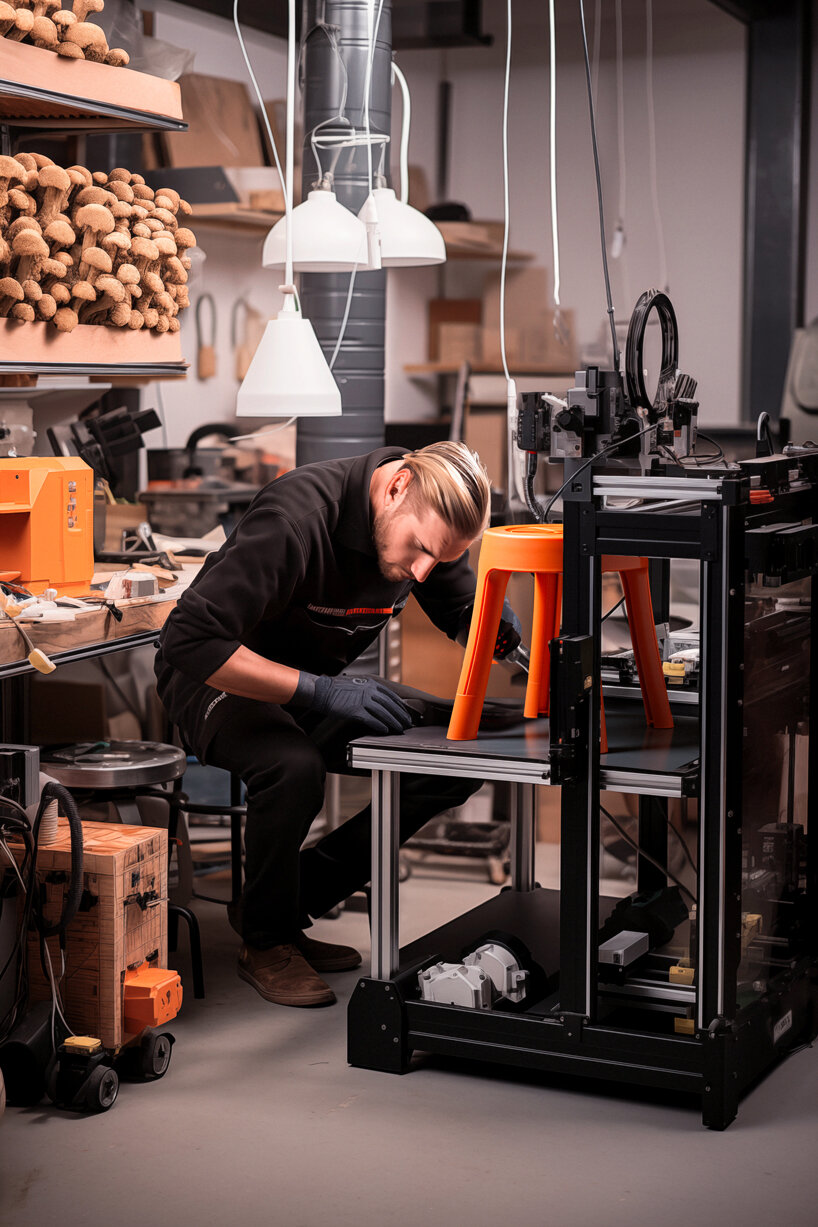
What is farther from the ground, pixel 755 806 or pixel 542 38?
pixel 542 38

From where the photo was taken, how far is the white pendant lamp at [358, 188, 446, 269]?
11.3 ft

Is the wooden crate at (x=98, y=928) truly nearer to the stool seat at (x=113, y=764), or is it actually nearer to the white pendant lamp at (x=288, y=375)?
Result: the stool seat at (x=113, y=764)

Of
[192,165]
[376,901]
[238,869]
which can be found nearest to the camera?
[376,901]

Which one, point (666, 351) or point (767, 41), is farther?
point (767, 41)

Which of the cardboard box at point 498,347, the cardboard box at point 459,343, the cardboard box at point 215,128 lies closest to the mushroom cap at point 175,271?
the cardboard box at point 215,128

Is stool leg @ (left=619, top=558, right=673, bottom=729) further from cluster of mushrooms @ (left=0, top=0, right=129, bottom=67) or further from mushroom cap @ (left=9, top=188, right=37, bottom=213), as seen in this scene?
cluster of mushrooms @ (left=0, top=0, right=129, bottom=67)

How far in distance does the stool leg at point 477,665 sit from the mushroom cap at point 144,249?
1390 mm

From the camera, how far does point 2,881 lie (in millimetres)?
2682

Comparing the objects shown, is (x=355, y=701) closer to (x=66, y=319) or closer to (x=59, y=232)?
(x=66, y=319)

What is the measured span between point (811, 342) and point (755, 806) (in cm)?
384

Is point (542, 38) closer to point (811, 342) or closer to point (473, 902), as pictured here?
point (811, 342)

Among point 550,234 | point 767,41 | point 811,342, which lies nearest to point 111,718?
point 811,342

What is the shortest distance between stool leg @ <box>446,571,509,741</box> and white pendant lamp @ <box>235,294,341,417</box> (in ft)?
2.66


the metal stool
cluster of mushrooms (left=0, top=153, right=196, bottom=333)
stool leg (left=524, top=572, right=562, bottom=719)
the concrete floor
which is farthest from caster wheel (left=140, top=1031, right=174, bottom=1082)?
cluster of mushrooms (left=0, top=153, right=196, bottom=333)
